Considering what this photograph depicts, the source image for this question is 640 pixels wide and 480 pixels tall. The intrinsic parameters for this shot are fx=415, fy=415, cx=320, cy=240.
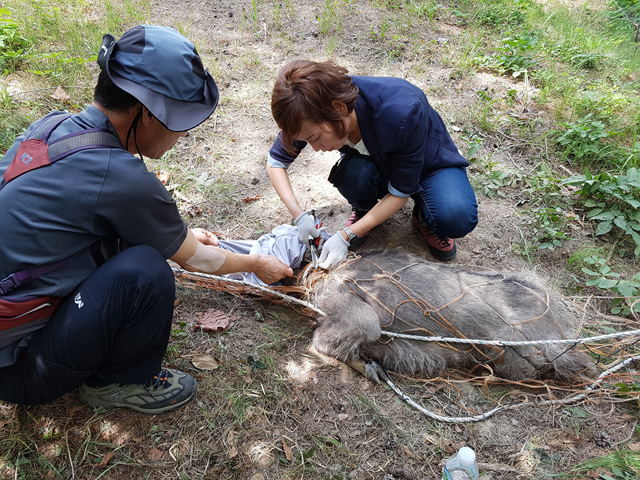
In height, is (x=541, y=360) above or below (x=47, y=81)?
below

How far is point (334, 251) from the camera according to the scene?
2.97 meters

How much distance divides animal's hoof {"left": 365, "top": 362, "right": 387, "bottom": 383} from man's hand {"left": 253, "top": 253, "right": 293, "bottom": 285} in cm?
82

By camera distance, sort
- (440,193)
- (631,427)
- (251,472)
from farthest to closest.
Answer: (440,193), (631,427), (251,472)

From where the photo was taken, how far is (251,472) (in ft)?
6.96

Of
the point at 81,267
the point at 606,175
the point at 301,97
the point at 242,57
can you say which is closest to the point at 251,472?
the point at 81,267

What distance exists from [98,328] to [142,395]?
59cm

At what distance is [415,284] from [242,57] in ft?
13.7

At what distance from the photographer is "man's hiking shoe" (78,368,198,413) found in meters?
2.22

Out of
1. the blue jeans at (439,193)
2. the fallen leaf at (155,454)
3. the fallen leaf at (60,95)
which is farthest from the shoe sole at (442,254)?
the fallen leaf at (60,95)

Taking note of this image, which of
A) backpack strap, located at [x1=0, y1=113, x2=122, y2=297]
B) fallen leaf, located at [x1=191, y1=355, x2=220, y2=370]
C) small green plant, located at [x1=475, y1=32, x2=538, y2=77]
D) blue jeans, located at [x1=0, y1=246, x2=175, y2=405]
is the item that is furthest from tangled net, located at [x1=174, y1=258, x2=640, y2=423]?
small green plant, located at [x1=475, y1=32, x2=538, y2=77]

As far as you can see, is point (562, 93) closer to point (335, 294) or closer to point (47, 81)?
point (335, 294)

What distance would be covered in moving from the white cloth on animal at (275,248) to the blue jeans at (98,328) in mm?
1102

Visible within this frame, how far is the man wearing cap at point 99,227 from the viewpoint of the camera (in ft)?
5.47

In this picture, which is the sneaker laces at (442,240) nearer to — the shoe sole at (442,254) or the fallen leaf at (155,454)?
the shoe sole at (442,254)
